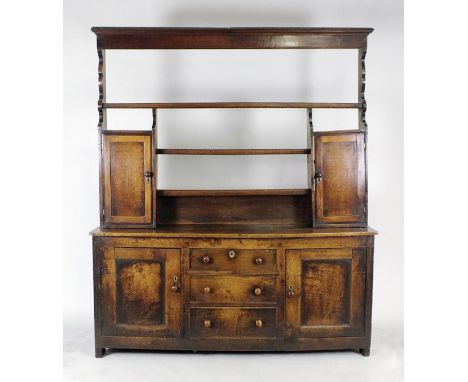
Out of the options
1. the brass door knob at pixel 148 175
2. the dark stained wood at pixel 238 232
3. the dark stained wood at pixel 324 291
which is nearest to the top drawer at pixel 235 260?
the dark stained wood at pixel 238 232

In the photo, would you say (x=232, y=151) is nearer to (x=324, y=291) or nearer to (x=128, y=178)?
(x=128, y=178)

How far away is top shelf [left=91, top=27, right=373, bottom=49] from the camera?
388 centimetres

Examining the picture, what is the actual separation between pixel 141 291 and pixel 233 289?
0.63 metres

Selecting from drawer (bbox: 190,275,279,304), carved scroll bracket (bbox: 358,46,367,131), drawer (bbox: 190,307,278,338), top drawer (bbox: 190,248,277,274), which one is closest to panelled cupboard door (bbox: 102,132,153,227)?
top drawer (bbox: 190,248,277,274)

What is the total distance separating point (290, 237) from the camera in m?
3.70

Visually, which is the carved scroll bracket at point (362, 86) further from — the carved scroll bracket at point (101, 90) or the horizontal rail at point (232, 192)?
the carved scroll bracket at point (101, 90)

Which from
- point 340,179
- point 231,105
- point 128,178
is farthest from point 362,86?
point 128,178

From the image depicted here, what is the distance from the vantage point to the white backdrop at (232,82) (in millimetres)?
4492

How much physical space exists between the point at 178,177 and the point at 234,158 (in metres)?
0.49

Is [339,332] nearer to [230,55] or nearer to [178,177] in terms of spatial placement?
[178,177]

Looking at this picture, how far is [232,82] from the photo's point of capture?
4.49 metres

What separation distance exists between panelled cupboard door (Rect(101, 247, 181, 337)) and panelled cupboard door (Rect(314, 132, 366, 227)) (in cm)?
111

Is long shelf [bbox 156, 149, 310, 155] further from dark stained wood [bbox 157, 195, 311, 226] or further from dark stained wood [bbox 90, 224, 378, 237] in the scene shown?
dark stained wood [bbox 90, 224, 378, 237]
